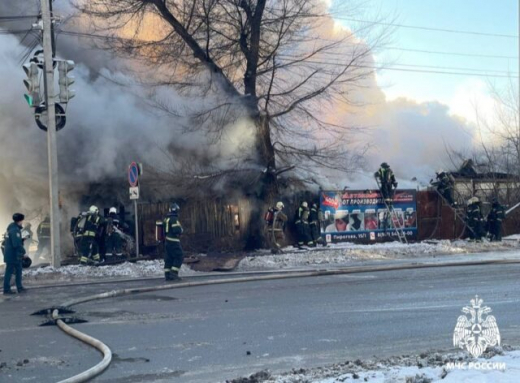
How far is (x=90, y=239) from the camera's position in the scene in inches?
667

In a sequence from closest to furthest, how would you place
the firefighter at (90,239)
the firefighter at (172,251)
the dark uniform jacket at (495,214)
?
the firefighter at (172,251) < the firefighter at (90,239) < the dark uniform jacket at (495,214)

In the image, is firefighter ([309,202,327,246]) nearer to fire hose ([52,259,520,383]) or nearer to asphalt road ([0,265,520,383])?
fire hose ([52,259,520,383])

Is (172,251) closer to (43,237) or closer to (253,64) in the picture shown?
Answer: (43,237)

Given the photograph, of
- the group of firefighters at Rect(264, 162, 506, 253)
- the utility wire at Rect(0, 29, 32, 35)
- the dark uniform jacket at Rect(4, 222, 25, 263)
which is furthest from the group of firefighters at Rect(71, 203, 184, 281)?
the utility wire at Rect(0, 29, 32, 35)

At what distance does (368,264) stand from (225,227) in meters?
5.05

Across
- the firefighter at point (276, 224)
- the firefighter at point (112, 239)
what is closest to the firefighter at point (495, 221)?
the firefighter at point (276, 224)

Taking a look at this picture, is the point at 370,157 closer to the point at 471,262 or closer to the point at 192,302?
the point at 471,262

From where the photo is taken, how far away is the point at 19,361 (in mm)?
7137

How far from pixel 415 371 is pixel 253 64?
1527cm

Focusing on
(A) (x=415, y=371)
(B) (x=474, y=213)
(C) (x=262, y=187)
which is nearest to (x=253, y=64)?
(C) (x=262, y=187)

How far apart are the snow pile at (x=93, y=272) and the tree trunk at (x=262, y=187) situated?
4.29 metres

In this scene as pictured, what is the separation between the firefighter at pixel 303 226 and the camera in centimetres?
2036

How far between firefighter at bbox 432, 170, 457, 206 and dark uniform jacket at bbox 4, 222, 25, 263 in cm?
1495

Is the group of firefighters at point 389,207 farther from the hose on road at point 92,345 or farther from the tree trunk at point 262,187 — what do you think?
the hose on road at point 92,345
